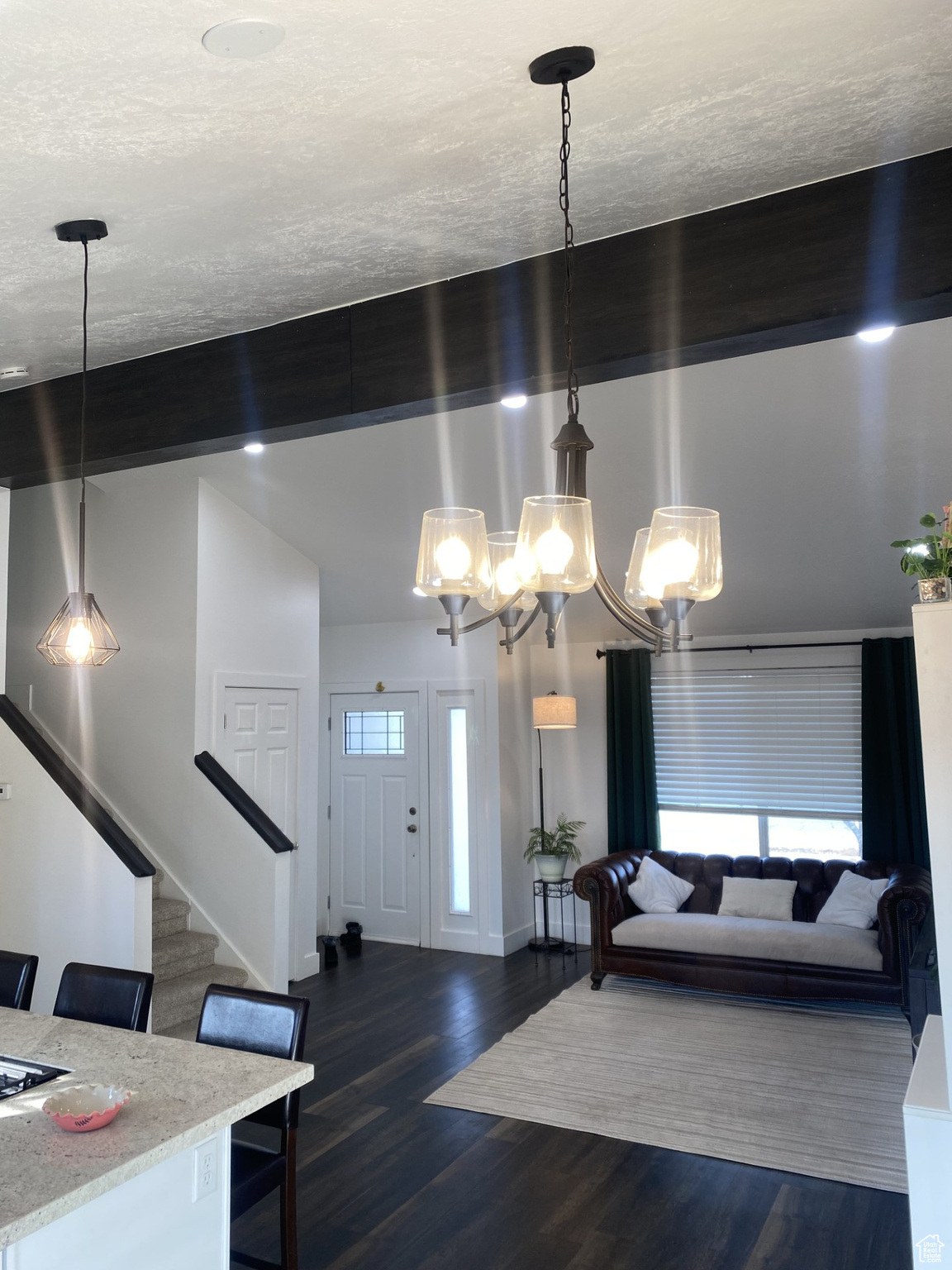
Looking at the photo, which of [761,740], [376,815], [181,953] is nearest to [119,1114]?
[181,953]

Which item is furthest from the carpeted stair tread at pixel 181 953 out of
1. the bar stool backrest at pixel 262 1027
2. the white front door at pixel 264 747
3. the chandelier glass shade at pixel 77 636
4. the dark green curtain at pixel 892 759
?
the dark green curtain at pixel 892 759

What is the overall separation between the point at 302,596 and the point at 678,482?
285 centimetres

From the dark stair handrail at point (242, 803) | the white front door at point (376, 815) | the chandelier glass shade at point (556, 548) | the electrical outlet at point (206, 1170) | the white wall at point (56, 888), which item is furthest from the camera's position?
the white front door at point (376, 815)

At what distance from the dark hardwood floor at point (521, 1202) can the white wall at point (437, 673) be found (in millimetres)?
2316

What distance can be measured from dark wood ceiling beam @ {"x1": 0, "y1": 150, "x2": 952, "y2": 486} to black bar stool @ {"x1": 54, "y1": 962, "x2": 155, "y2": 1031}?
6.06 feet

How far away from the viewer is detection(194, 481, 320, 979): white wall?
5.50m

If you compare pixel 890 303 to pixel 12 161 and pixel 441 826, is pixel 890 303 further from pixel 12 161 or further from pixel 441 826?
pixel 441 826

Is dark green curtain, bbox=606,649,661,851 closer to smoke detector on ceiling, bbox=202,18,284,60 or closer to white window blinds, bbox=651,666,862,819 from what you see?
white window blinds, bbox=651,666,862,819

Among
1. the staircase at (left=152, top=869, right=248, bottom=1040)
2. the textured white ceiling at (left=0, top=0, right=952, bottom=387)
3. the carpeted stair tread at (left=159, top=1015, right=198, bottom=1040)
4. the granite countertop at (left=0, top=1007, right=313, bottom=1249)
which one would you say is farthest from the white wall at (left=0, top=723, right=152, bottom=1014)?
the textured white ceiling at (left=0, top=0, right=952, bottom=387)

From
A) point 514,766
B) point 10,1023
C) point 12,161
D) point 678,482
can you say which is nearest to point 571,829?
point 514,766

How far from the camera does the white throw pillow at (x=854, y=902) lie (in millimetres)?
5668

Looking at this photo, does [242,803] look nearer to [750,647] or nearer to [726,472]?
[726,472]

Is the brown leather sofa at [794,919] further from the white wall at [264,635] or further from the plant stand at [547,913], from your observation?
the white wall at [264,635]

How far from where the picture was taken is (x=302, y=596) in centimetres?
646
